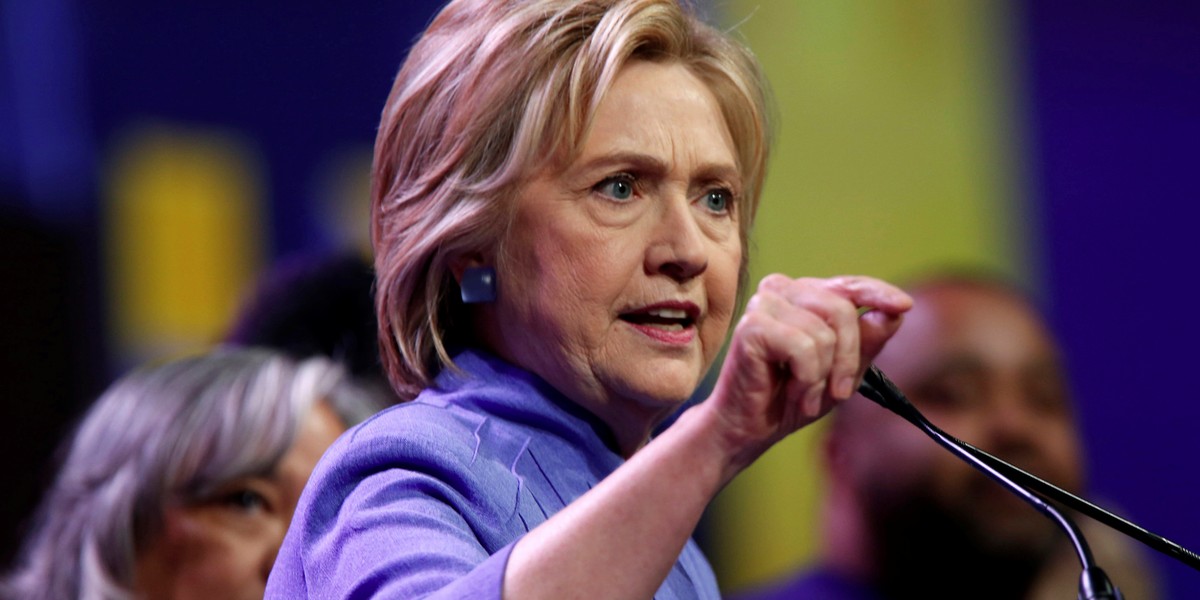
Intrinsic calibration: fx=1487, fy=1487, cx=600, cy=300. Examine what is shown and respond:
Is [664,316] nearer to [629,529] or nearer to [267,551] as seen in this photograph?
[629,529]

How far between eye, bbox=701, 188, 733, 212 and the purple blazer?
0.71 feet

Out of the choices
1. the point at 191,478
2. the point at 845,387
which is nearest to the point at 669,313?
the point at 845,387

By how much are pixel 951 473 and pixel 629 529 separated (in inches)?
68.8

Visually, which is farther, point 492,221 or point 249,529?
point 249,529

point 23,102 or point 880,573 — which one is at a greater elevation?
point 23,102

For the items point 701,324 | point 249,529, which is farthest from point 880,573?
point 701,324

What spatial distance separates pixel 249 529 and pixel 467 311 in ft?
2.98

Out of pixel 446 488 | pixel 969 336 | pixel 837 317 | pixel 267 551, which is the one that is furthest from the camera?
pixel 969 336

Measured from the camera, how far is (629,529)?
3.08 feet

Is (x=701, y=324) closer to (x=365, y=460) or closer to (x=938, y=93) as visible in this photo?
(x=365, y=460)

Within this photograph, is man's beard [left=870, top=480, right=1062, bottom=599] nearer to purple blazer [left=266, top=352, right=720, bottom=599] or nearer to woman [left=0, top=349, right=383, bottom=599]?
woman [left=0, top=349, right=383, bottom=599]

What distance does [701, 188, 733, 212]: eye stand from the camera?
132cm

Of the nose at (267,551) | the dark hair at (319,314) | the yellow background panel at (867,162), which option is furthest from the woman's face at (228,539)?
the yellow background panel at (867,162)

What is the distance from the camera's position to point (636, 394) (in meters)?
1.25
